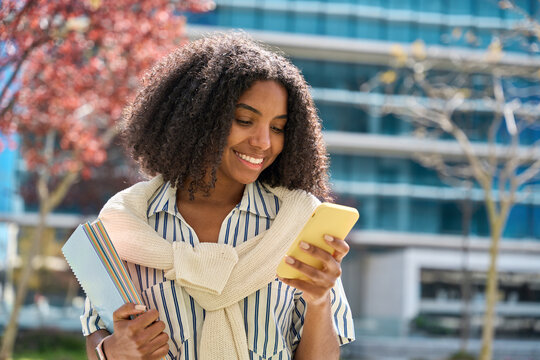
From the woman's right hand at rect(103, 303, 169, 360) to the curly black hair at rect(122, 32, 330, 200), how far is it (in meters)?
0.44

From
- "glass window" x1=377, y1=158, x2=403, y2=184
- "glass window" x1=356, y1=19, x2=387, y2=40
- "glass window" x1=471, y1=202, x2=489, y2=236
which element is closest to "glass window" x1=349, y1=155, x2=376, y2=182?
"glass window" x1=377, y1=158, x2=403, y2=184

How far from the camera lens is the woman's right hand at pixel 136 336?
1972 millimetres

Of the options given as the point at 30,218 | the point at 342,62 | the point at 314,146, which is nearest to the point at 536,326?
the point at 342,62

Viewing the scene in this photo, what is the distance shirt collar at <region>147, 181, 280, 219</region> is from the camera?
7.48 feet

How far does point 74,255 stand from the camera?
6.86ft

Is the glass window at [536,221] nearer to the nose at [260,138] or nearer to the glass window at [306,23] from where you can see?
the glass window at [306,23]

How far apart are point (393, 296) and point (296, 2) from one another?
1460 cm

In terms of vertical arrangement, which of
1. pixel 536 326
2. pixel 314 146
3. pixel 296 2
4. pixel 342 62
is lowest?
pixel 536 326

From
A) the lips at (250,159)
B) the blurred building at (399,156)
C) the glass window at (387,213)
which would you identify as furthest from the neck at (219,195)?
the glass window at (387,213)

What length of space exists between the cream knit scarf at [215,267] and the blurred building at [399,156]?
31.5 meters

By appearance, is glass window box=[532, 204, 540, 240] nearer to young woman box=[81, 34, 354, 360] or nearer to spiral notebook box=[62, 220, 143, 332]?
young woman box=[81, 34, 354, 360]

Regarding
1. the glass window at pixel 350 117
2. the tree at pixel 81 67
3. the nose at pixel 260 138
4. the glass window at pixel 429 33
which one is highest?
the glass window at pixel 429 33

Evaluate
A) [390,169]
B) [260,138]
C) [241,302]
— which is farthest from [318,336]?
[390,169]

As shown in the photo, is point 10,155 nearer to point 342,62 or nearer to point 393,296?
point 342,62
